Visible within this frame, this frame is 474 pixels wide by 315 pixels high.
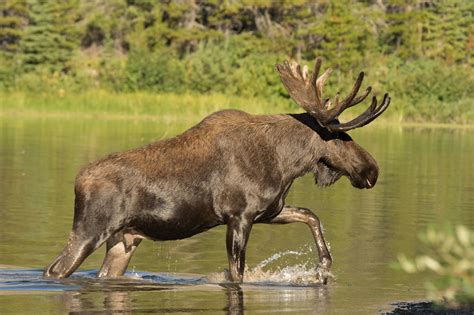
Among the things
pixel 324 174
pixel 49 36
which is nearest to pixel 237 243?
pixel 324 174

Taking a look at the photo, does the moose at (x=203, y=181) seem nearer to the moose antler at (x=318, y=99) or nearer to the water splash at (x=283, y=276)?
the moose antler at (x=318, y=99)

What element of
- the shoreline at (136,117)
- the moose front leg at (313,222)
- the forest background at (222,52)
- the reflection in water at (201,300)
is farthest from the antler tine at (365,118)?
the forest background at (222,52)

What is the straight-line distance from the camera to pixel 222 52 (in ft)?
212

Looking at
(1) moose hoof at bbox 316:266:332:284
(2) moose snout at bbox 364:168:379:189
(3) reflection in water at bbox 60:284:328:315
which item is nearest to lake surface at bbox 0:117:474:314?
(3) reflection in water at bbox 60:284:328:315

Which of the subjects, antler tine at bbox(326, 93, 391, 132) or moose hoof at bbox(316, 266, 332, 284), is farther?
moose hoof at bbox(316, 266, 332, 284)

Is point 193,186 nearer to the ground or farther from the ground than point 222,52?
farther from the ground

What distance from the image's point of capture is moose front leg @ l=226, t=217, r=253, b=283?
35.8 feet

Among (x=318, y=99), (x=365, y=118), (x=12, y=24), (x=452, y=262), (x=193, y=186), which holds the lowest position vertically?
(x=12, y=24)

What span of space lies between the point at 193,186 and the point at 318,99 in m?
1.39

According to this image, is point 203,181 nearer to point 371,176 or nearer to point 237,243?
point 237,243

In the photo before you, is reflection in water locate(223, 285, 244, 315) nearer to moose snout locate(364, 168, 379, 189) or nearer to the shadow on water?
the shadow on water

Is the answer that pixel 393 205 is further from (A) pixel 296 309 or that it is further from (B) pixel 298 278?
(A) pixel 296 309

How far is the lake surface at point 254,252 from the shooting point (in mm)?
10078

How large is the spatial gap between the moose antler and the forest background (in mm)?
38226
